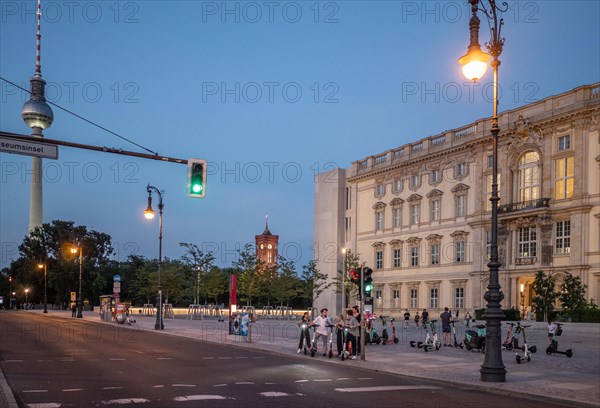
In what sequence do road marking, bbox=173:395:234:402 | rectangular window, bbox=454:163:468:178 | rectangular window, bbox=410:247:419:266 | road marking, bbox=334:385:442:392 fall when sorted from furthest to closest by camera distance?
rectangular window, bbox=410:247:419:266 → rectangular window, bbox=454:163:468:178 → road marking, bbox=334:385:442:392 → road marking, bbox=173:395:234:402

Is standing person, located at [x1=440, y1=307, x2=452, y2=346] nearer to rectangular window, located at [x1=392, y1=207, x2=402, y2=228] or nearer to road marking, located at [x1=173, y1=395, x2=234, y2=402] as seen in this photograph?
road marking, located at [x1=173, y1=395, x2=234, y2=402]

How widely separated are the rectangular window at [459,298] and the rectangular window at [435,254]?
4086 mm

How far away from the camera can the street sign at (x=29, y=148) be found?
13.7m

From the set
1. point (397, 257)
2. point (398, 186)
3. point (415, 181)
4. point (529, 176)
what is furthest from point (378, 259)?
point (529, 176)

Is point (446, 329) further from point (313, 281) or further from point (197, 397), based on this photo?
point (313, 281)

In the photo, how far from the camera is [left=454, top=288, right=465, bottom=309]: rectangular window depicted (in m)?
63.2

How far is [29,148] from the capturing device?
550 inches

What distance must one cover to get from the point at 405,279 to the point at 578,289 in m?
25.1

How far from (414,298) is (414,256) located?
4.52m

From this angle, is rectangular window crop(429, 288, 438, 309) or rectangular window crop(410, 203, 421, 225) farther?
rectangular window crop(410, 203, 421, 225)

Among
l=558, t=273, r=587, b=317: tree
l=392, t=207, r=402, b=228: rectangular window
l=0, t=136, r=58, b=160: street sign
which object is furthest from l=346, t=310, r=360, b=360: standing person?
l=392, t=207, r=402, b=228: rectangular window

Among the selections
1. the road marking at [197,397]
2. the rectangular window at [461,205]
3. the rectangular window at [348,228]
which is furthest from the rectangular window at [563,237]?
the road marking at [197,397]

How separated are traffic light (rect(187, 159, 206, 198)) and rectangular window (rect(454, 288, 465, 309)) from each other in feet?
163

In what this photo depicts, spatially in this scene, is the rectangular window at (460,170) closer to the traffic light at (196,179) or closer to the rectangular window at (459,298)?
the rectangular window at (459,298)
